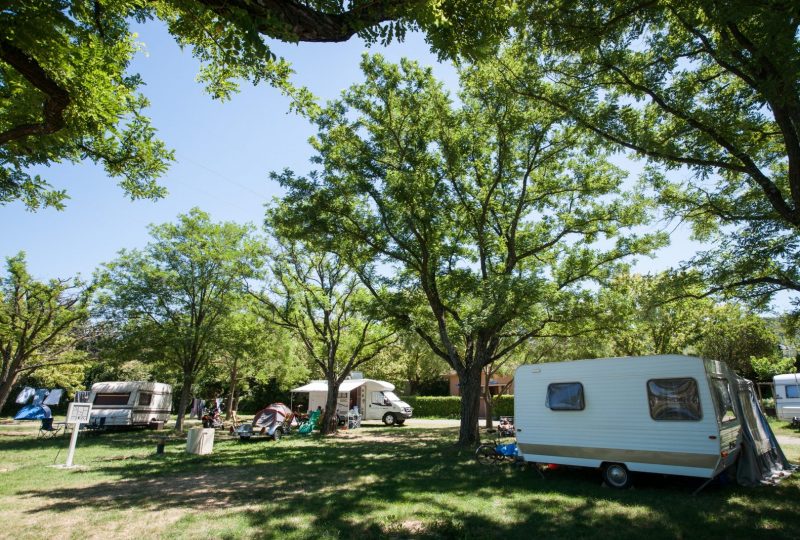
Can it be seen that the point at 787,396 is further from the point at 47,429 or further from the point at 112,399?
the point at 47,429

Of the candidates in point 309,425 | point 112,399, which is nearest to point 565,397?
point 309,425

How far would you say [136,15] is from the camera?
4.23 m

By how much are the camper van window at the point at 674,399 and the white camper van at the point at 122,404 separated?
74.6ft

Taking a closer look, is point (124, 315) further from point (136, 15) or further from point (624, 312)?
point (624, 312)

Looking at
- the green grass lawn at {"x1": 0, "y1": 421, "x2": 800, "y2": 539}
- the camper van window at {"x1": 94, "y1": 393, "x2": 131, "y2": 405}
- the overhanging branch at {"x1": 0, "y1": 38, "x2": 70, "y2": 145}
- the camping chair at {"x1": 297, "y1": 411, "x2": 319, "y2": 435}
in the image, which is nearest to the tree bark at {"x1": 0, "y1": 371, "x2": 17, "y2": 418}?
the camper van window at {"x1": 94, "y1": 393, "x2": 131, "y2": 405}

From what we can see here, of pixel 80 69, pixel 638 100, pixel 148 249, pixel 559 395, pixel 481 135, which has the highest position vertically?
pixel 481 135

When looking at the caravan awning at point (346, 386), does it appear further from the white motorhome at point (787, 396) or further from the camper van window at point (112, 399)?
the white motorhome at point (787, 396)

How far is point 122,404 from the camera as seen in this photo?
70.6ft

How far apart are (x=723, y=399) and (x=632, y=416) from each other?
64.1 inches

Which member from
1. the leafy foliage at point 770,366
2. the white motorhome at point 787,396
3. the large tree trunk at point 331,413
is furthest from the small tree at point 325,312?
the leafy foliage at point 770,366

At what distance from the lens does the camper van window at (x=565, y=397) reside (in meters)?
9.09

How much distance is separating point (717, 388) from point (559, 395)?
284cm

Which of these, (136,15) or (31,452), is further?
(31,452)

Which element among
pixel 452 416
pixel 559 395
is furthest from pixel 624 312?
pixel 452 416
